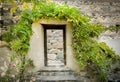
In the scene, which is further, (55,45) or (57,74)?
(55,45)

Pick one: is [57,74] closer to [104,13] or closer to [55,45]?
[55,45]

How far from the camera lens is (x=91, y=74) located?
18.4 ft

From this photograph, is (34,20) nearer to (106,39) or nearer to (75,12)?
(75,12)

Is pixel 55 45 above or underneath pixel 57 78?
above

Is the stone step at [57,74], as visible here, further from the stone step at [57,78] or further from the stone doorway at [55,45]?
the stone doorway at [55,45]

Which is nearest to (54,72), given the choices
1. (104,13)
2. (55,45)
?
(55,45)

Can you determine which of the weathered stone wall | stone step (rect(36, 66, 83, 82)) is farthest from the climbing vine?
stone step (rect(36, 66, 83, 82))

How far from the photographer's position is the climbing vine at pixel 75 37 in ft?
17.8

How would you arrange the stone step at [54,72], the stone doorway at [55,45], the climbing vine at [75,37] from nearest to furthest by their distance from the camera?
the climbing vine at [75,37]
the stone step at [54,72]
the stone doorway at [55,45]

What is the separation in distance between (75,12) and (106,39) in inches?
31.6

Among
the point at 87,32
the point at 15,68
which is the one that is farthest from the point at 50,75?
the point at 87,32

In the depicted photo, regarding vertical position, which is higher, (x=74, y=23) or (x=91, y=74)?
(x=74, y=23)

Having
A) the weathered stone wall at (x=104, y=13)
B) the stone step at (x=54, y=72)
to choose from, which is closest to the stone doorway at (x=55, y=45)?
the stone step at (x=54, y=72)

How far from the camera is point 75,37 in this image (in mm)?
5574
